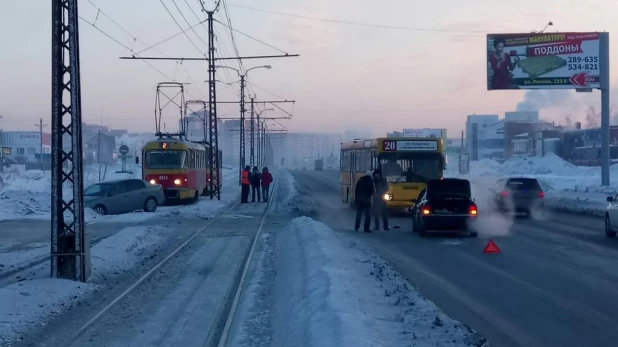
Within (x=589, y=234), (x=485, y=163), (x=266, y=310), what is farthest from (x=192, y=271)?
(x=485, y=163)

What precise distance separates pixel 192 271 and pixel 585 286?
7.07m

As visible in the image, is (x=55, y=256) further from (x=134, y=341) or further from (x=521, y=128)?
(x=521, y=128)

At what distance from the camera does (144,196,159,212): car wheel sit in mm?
36625

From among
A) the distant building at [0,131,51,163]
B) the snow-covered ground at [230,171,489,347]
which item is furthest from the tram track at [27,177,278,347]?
the distant building at [0,131,51,163]

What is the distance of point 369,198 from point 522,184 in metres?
11.0

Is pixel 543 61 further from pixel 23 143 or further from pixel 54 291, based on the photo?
pixel 23 143

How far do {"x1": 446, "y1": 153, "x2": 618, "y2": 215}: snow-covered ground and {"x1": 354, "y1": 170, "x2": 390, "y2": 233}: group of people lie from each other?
43.4 feet

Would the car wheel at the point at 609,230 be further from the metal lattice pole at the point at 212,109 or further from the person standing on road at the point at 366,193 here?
the metal lattice pole at the point at 212,109

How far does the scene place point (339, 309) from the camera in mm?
9797

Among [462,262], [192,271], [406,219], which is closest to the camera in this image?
[192,271]

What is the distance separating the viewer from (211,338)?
31.7ft

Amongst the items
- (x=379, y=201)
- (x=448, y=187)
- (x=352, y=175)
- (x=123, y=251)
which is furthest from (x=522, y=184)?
(x=123, y=251)

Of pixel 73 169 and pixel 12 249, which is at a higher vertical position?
pixel 73 169

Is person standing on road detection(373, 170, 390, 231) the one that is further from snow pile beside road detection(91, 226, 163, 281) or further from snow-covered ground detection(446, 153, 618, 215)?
snow-covered ground detection(446, 153, 618, 215)
